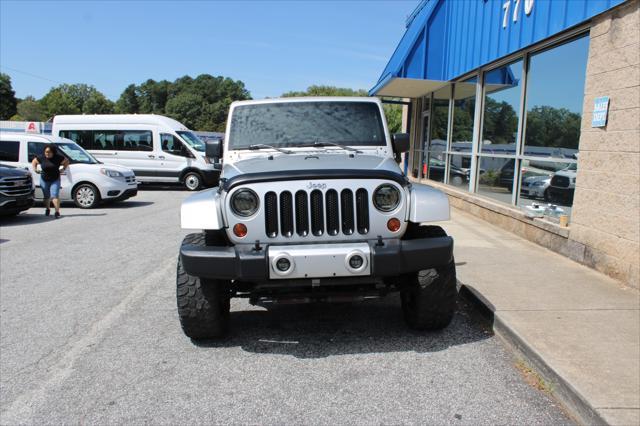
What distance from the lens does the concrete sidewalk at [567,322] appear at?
298cm

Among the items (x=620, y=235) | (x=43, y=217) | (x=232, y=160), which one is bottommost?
(x=43, y=217)

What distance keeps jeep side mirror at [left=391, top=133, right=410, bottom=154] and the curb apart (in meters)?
1.55

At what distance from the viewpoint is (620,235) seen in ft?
18.0

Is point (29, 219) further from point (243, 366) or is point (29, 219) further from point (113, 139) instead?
point (243, 366)

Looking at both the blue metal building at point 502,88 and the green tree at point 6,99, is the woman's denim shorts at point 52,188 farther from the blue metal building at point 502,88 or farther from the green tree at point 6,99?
the green tree at point 6,99

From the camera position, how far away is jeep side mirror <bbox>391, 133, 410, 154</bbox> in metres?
4.87

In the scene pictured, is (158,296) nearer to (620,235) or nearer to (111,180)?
(620,235)

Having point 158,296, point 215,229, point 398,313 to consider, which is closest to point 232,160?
point 215,229

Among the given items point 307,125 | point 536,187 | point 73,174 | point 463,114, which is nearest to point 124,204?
point 73,174

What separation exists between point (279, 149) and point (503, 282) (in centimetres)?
271

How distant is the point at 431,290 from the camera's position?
3.89 metres

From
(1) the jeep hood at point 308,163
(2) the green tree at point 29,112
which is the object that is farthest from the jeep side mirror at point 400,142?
(2) the green tree at point 29,112

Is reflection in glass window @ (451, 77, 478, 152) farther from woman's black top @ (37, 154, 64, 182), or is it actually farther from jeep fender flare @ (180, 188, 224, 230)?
woman's black top @ (37, 154, 64, 182)

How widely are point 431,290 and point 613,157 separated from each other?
3.26 metres
